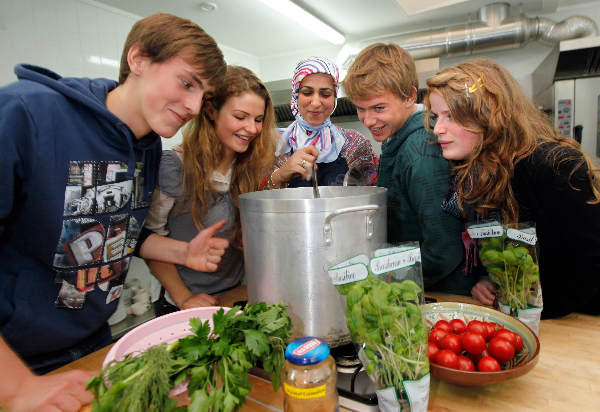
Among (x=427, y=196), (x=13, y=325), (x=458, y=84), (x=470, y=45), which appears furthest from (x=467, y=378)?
(x=470, y=45)

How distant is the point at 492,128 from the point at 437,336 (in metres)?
0.55

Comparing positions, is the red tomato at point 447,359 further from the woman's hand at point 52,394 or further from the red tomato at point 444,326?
the woman's hand at point 52,394

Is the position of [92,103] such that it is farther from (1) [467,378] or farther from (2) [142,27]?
(1) [467,378]

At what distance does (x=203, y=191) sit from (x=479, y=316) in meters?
0.88

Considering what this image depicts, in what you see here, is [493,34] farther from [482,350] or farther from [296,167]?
[482,350]

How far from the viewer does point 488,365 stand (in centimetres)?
59

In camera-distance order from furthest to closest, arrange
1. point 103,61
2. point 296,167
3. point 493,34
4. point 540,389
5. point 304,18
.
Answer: point 493,34 < point 304,18 < point 103,61 < point 296,167 < point 540,389

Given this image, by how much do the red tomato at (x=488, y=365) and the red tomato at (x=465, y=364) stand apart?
0.01m

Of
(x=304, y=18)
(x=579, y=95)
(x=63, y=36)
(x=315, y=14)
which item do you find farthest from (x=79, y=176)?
(x=579, y=95)

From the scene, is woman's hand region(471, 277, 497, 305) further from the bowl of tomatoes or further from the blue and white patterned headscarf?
the blue and white patterned headscarf

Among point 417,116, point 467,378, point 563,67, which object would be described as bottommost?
point 467,378

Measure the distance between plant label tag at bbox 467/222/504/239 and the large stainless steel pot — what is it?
0.90 feet

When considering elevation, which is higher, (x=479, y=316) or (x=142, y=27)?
(x=142, y=27)

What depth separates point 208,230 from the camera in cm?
99
